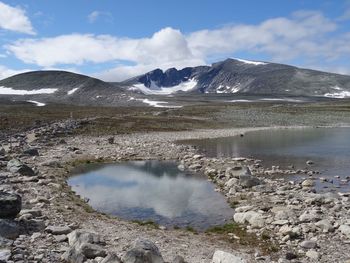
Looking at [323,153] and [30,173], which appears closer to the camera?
[30,173]

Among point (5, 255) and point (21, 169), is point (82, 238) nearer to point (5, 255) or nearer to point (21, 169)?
point (5, 255)

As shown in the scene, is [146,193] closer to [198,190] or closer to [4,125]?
[198,190]

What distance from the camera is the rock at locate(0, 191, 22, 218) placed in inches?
686

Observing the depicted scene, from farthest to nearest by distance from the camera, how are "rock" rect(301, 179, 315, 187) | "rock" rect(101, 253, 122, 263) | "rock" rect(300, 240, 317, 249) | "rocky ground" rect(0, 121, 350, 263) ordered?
"rock" rect(301, 179, 315, 187) → "rock" rect(300, 240, 317, 249) → "rocky ground" rect(0, 121, 350, 263) → "rock" rect(101, 253, 122, 263)

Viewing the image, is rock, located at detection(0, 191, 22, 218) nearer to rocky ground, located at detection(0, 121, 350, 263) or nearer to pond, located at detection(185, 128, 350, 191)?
rocky ground, located at detection(0, 121, 350, 263)

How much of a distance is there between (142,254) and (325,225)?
27.9 ft

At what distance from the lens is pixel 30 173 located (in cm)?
2898

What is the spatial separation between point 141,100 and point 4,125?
5215 inches

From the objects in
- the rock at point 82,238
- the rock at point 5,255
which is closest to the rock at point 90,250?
the rock at point 82,238

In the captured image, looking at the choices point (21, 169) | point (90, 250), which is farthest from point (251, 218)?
point (21, 169)

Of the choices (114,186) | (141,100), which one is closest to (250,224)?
(114,186)

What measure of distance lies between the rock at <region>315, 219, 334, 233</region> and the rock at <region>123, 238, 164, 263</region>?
7.65 metres

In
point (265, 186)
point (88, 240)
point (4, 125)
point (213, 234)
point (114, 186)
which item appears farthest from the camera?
point (4, 125)

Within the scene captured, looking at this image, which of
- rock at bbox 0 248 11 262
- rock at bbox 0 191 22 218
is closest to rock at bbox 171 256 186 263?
rock at bbox 0 248 11 262
